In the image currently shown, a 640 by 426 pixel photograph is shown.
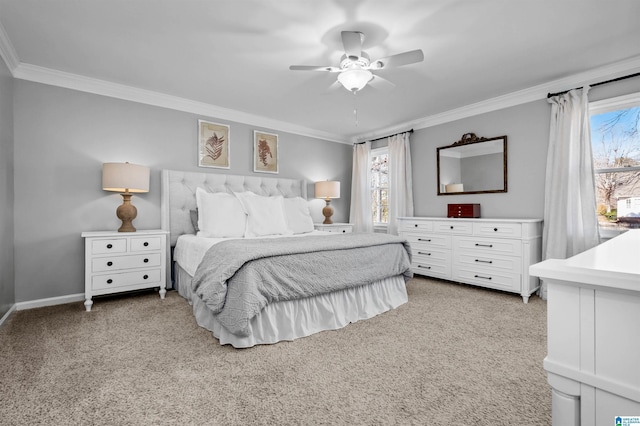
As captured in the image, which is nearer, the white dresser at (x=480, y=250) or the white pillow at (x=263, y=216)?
the white dresser at (x=480, y=250)

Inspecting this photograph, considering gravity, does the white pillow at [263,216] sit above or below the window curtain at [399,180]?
below

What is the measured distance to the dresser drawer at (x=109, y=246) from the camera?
2900 millimetres

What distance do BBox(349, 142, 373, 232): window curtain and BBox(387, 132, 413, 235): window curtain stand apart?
49cm

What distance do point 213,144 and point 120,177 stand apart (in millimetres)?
1322

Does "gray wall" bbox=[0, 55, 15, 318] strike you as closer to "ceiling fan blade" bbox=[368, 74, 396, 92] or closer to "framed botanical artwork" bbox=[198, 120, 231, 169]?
"framed botanical artwork" bbox=[198, 120, 231, 169]

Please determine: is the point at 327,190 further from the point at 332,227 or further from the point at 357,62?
the point at 357,62

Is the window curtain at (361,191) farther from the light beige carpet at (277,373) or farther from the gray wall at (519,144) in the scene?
the light beige carpet at (277,373)

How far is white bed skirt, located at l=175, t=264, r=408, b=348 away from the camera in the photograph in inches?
84.7

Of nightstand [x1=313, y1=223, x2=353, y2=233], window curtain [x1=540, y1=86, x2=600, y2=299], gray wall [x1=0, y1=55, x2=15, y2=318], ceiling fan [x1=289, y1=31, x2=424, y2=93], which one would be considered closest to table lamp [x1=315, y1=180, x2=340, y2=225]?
nightstand [x1=313, y1=223, x2=353, y2=233]

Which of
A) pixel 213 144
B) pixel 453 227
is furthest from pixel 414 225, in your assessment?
pixel 213 144

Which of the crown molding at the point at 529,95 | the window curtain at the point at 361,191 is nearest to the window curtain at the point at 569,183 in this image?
the crown molding at the point at 529,95

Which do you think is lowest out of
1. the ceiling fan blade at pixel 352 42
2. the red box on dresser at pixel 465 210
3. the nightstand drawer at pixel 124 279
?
the nightstand drawer at pixel 124 279

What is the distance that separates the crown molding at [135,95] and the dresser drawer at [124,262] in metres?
1.83

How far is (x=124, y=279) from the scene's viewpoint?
305cm
